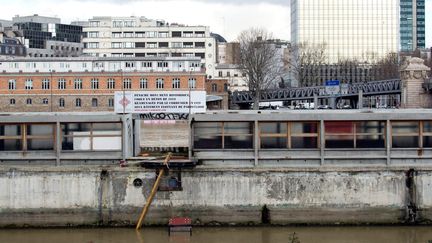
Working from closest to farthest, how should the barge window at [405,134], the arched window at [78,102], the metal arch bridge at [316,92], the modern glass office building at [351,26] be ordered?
the barge window at [405,134] → the arched window at [78,102] → the metal arch bridge at [316,92] → the modern glass office building at [351,26]

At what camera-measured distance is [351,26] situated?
193125 millimetres

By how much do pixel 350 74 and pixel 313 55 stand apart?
20.6 metres

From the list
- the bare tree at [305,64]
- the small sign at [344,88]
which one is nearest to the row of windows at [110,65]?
the small sign at [344,88]

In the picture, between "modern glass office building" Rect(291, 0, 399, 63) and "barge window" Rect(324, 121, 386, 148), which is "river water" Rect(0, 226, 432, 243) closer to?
"barge window" Rect(324, 121, 386, 148)

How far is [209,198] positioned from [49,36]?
16003 centimetres

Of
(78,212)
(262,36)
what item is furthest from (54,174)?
(262,36)

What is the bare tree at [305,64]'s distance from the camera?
14462 cm

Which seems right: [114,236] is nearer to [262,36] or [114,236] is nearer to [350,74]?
[262,36]

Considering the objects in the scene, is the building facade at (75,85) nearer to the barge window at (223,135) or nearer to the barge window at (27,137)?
the barge window at (27,137)

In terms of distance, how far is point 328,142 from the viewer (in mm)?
33906

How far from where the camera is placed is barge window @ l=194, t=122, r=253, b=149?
33.7 meters

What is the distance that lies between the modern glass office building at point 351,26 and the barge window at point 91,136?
159m

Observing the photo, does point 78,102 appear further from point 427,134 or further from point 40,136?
point 427,134

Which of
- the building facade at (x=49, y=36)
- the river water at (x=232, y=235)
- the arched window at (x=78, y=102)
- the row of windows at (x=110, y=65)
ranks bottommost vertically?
the river water at (x=232, y=235)
